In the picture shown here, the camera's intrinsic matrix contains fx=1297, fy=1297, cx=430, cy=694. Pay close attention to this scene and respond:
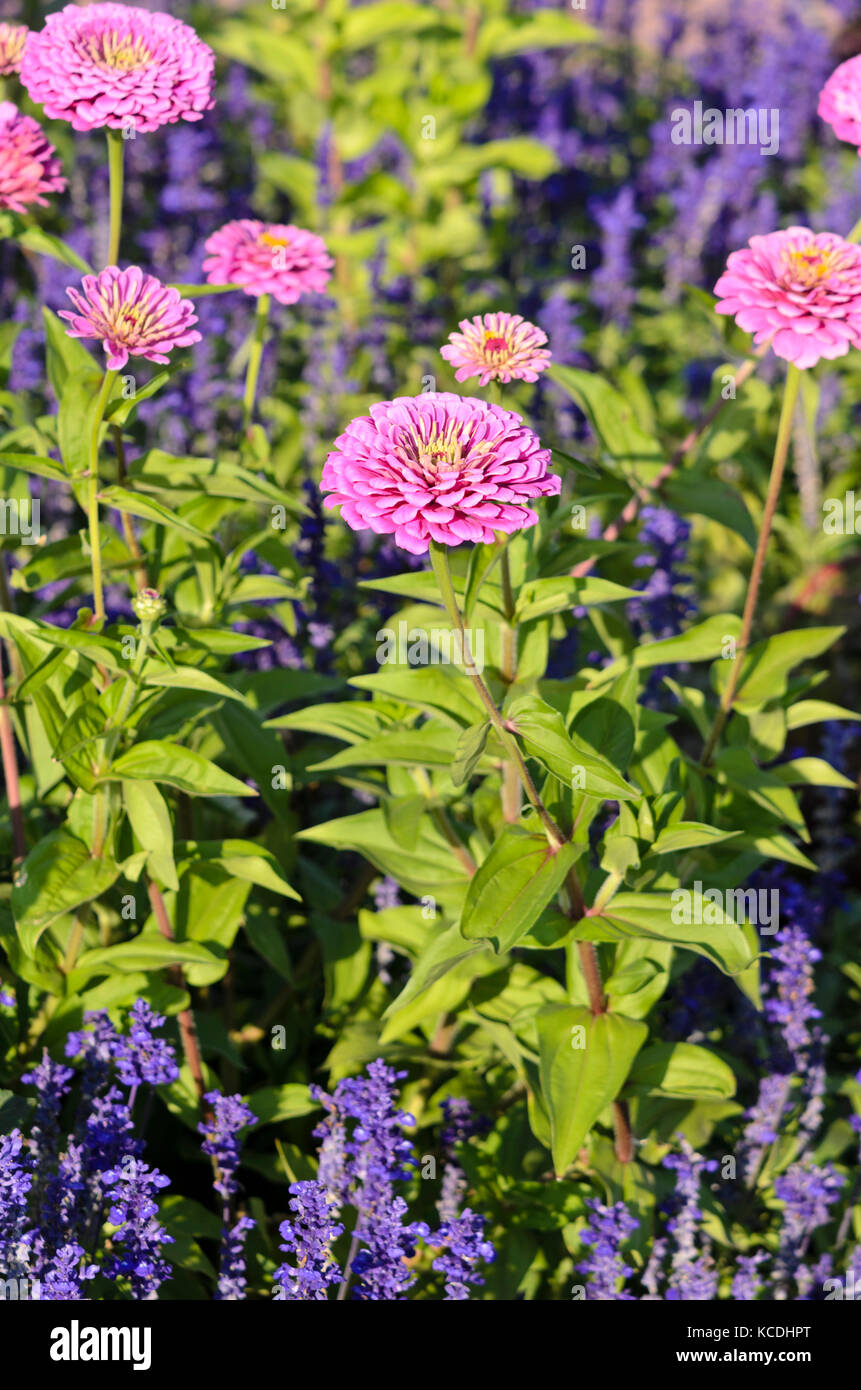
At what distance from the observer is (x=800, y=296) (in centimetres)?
209

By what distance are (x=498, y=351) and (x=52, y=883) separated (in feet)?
3.72

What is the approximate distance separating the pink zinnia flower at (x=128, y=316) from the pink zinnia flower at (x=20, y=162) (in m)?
0.40

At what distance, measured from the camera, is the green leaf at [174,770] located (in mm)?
2088

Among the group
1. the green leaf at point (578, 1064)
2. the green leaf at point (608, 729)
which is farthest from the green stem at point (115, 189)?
the green leaf at point (578, 1064)

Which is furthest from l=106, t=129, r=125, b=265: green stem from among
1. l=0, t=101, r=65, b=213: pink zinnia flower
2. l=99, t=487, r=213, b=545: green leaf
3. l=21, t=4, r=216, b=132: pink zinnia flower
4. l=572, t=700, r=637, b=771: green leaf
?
l=572, t=700, r=637, b=771: green leaf

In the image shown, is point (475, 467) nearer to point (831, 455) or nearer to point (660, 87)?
point (831, 455)

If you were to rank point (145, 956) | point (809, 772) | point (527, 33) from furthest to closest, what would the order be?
point (527, 33) < point (809, 772) < point (145, 956)

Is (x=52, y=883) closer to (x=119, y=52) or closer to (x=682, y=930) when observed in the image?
(x=682, y=930)

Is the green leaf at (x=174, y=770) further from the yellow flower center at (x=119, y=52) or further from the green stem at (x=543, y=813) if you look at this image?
the yellow flower center at (x=119, y=52)

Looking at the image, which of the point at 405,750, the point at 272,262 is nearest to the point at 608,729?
the point at 405,750

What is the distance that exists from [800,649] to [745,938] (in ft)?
2.50

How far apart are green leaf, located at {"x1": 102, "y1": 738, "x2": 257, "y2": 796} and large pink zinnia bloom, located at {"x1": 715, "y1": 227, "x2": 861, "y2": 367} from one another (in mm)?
1125

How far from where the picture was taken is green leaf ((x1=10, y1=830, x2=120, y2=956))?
211 cm

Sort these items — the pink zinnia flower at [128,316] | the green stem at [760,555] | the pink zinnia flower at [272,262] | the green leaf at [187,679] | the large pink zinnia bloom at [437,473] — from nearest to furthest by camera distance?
the large pink zinnia bloom at [437,473] < the pink zinnia flower at [128,316] < the green leaf at [187,679] < the green stem at [760,555] < the pink zinnia flower at [272,262]
